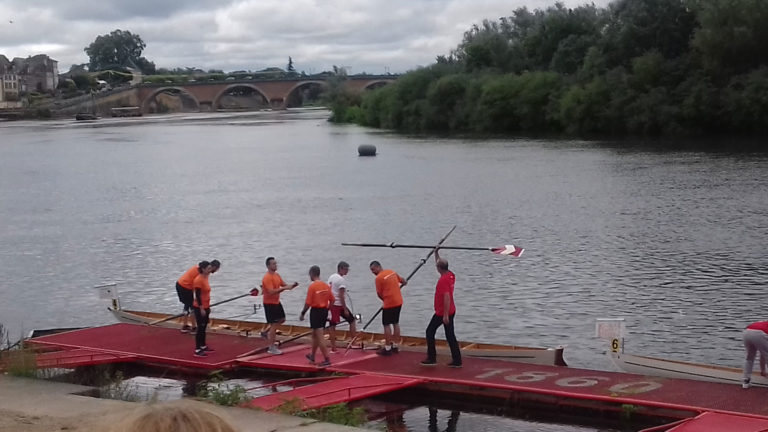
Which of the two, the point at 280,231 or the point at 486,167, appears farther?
the point at 486,167

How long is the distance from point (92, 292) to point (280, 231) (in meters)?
10.7

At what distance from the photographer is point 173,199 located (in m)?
51.9

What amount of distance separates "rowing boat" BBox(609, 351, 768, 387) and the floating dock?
254mm

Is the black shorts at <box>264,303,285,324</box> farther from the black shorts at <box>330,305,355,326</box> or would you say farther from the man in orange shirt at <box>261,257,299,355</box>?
the black shorts at <box>330,305,355,326</box>

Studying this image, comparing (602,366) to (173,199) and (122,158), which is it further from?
(122,158)

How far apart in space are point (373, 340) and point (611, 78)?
62.5 m

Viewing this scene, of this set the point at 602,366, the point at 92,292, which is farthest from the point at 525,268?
the point at 92,292

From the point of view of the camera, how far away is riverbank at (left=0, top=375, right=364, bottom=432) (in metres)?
12.1

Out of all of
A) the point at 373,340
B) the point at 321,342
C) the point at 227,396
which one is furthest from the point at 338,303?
the point at 227,396

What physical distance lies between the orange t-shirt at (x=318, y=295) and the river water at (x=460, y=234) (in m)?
5.75

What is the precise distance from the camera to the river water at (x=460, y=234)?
2450 centimetres

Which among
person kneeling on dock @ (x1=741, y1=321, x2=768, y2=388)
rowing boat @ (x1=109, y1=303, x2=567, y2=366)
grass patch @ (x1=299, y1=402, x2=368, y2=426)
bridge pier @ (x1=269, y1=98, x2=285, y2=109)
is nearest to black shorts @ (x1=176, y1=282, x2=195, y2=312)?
rowing boat @ (x1=109, y1=303, x2=567, y2=366)

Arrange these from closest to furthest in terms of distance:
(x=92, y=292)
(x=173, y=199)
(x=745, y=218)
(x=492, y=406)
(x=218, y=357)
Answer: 1. (x=492, y=406)
2. (x=218, y=357)
3. (x=92, y=292)
4. (x=745, y=218)
5. (x=173, y=199)

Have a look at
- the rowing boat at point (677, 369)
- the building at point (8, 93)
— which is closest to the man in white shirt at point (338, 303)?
the rowing boat at point (677, 369)
